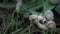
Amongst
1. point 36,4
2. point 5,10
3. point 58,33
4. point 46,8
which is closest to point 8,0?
point 5,10

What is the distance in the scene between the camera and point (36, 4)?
121 centimetres

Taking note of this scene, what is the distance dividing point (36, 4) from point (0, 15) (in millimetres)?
235

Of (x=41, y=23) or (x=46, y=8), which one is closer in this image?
(x=41, y=23)

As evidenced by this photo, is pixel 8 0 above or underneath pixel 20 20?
above

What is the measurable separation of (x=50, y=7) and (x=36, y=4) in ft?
0.39

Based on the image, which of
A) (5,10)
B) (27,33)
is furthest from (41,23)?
(5,10)

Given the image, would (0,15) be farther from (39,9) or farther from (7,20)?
(39,9)

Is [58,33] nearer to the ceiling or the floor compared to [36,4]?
nearer to the floor

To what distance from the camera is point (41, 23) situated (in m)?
1.01

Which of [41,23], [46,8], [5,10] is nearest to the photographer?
[41,23]

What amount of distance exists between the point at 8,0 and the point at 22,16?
8.3 inches

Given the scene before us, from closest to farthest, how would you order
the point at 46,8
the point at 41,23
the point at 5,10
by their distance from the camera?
1. the point at 41,23
2. the point at 46,8
3. the point at 5,10

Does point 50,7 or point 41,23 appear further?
point 50,7

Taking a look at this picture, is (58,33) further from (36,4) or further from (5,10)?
(5,10)
